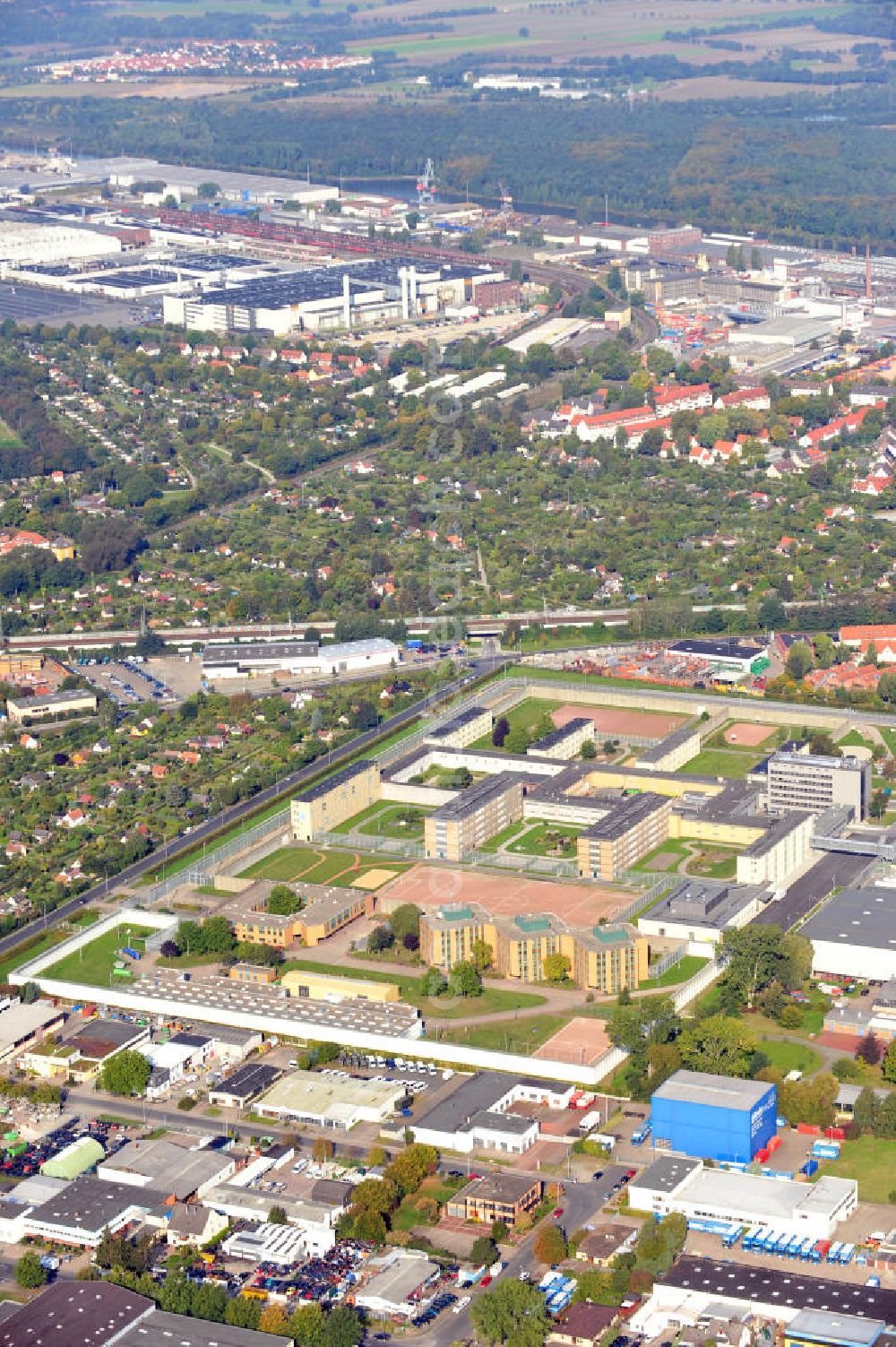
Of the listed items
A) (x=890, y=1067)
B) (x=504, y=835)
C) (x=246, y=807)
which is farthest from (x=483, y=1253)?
(x=246, y=807)

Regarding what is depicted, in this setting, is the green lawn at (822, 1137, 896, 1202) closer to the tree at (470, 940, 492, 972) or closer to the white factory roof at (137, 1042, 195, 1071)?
the tree at (470, 940, 492, 972)

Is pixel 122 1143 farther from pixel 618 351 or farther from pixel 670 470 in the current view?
pixel 618 351

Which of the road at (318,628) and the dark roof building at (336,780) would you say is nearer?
the dark roof building at (336,780)

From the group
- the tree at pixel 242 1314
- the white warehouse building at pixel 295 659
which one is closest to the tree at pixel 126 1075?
the tree at pixel 242 1314

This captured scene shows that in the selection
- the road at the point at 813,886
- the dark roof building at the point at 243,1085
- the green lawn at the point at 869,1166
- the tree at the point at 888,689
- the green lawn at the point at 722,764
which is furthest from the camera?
the tree at the point at 888,689

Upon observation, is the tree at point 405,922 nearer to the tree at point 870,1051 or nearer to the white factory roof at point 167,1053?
the white factory roof at point 167,1053

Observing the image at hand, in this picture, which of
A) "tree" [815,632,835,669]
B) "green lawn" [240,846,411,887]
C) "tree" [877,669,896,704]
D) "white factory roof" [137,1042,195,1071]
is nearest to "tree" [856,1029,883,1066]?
"white factory roof" [137,1042,195,1071]
